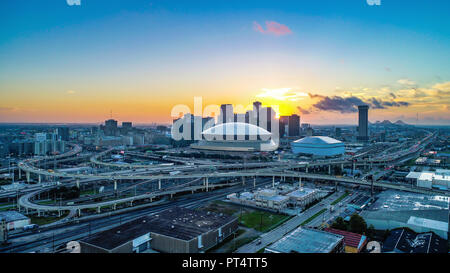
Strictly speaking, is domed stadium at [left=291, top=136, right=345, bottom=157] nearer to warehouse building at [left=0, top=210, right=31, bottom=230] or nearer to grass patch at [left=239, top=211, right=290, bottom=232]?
grass patch at [left=239, top=211, right=290, bottom=232]

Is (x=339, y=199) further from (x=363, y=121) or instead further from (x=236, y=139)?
(x=363, y=121)

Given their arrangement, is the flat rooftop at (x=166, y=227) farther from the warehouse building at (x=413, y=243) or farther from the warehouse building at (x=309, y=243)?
the warehouse building at (x=413, y=243)

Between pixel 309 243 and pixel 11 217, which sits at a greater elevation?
pixel 309 243

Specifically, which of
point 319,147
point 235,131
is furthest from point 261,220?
point 319,147

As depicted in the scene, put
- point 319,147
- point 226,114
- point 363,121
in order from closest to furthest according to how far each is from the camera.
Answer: point 319,147
point 226,114
point 363,121
